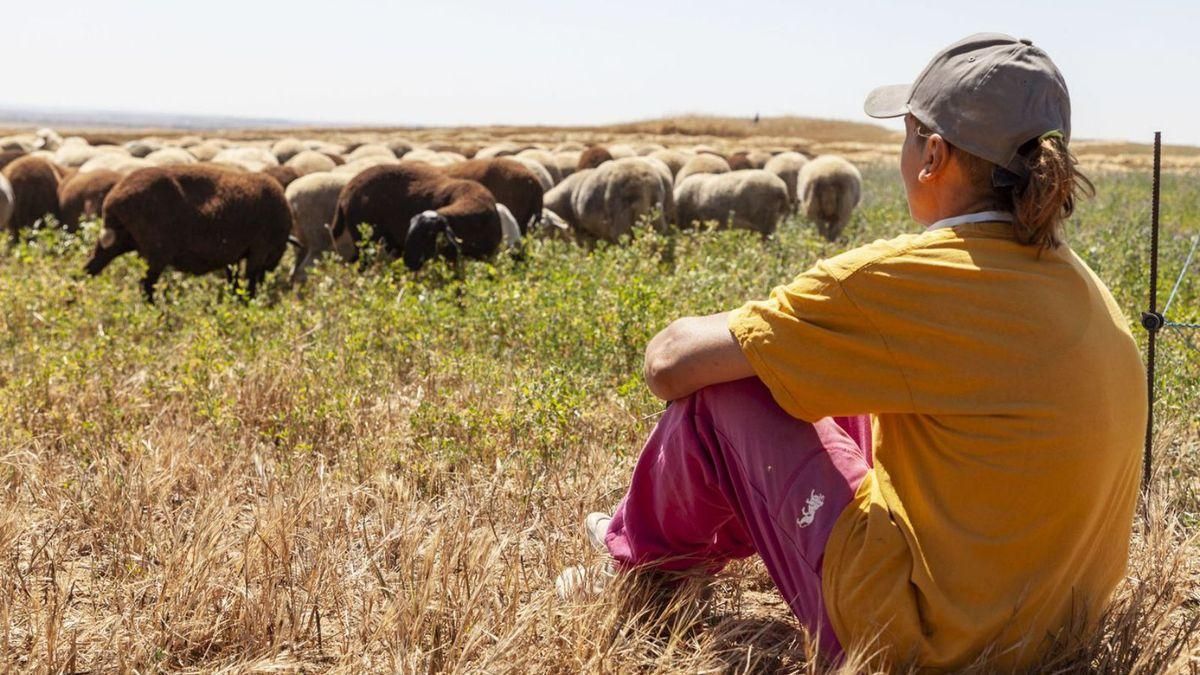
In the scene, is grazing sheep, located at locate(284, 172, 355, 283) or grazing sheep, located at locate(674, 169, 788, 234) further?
grazing sheep, located at locate(674, 169, 788, 234)

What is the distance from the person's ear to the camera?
98.0 inches

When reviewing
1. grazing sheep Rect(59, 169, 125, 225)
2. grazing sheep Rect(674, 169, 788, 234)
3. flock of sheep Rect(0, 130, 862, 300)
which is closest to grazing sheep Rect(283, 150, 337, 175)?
flock of sheep Rect(0, 130, 862, 300)

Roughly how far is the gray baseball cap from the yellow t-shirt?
0.63ft

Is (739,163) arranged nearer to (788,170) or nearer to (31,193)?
(788,170)

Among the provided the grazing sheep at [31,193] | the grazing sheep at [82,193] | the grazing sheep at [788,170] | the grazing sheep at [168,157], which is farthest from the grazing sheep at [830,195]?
the grazing sheep at [31,193]

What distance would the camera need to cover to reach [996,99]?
2379 millimetres

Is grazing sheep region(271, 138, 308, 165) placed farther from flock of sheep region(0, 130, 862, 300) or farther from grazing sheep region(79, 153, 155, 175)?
grazing sheep region(79, 153, 155, 175)

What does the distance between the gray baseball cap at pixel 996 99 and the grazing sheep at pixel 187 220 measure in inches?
342

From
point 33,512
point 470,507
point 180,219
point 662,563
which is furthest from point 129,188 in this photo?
point 662,563

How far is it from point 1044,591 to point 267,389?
13.8 feet

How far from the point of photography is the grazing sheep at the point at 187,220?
383 inches

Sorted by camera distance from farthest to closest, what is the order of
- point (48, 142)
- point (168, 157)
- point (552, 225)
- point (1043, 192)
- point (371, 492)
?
point (48, 142), point (168, 157), point (552, 225), point (371, 492), point (1043, 192)

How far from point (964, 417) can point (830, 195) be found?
14607 millimetres

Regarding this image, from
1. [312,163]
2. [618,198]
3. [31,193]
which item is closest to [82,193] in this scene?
[31,193]
